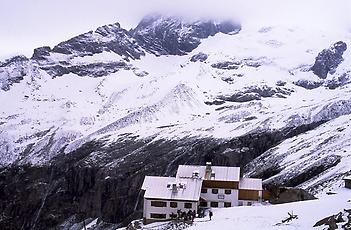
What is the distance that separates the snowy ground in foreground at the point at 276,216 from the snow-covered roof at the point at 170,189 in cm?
1606

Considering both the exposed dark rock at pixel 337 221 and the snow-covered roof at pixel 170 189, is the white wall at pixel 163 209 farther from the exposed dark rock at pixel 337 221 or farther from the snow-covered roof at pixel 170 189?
the exposed dark rock at pixel 337 221

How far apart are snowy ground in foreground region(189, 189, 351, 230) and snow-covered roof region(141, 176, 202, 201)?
1606 centimetres

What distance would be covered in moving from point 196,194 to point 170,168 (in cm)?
10227

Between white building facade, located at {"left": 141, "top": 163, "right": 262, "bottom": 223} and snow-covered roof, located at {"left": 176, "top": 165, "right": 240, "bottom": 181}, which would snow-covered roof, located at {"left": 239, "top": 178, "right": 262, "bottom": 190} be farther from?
snow-covered roof, located at {"left": 176, "top": 165, "right": 240, "bottom": 181}

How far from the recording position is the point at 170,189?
3344 inches

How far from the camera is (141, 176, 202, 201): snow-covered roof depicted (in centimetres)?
8362

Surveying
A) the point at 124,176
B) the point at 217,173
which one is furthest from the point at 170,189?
the point at 124,176

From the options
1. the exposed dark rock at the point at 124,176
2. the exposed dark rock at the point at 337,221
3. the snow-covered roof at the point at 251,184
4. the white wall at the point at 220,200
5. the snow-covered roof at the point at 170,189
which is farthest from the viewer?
the exposed dark rock at the point at 124,176

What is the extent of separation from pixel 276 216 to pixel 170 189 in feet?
101

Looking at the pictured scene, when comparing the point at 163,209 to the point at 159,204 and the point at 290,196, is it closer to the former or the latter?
the point at 159,204

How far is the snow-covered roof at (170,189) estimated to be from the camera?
83625 millimetres

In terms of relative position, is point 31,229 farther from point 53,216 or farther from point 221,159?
point 221,159

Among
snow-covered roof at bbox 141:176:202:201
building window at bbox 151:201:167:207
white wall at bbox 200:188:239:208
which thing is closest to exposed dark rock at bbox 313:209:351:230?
snow-covered roof at bbox 141:176:202:201

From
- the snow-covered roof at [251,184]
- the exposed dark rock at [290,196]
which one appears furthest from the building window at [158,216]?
the exposed dark rock at [290,196]
